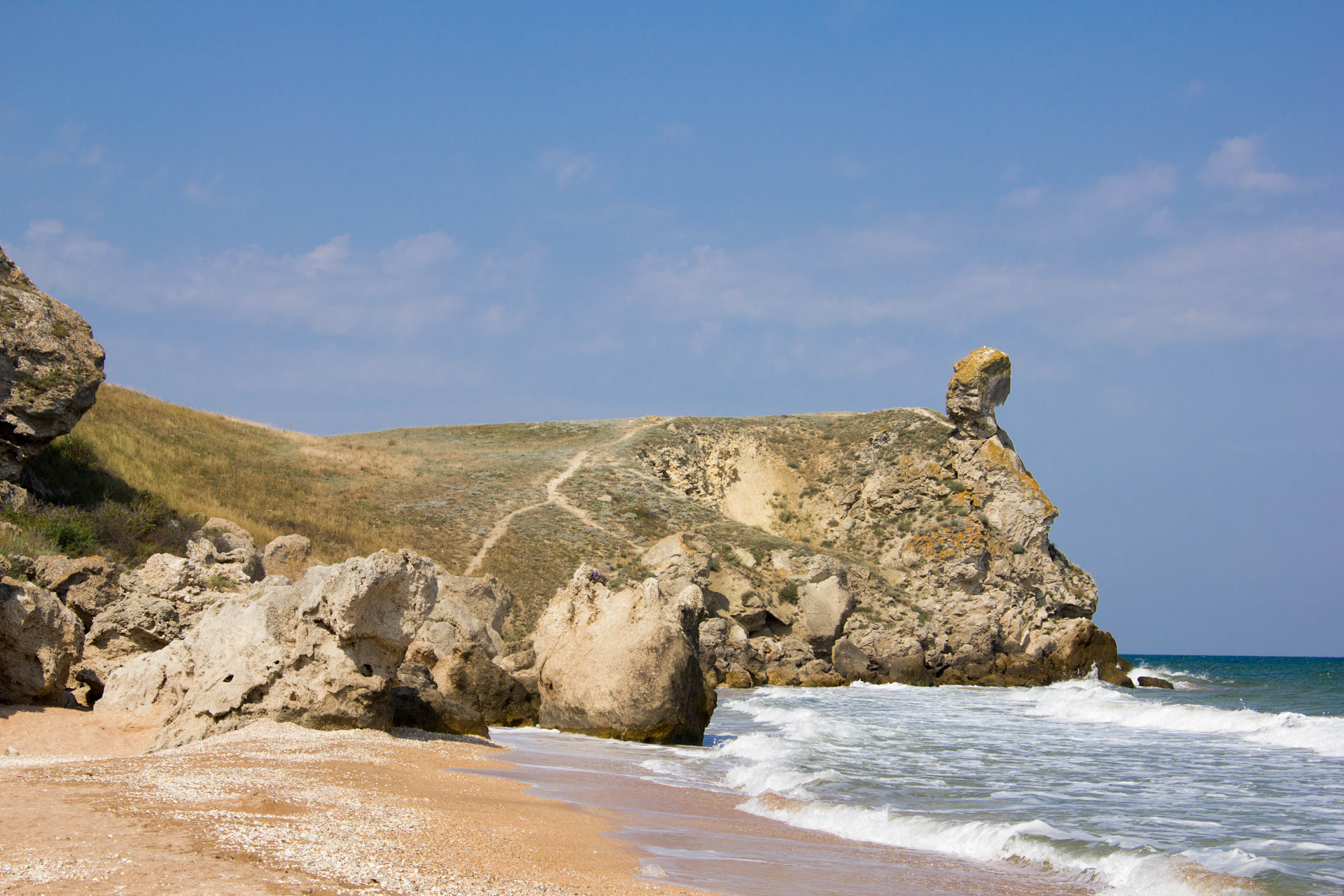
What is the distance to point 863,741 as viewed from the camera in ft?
51.5

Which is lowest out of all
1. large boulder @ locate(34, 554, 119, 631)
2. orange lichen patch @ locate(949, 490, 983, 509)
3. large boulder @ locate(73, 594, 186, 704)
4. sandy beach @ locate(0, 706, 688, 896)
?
sandy beach @ locate(0, 706, 688, 896)

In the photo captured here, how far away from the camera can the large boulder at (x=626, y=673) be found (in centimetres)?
1445

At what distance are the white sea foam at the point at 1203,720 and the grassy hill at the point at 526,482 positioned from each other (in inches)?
686

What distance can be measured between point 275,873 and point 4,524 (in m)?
14.3

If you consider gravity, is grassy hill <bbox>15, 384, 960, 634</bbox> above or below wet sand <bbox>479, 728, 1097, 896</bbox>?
above

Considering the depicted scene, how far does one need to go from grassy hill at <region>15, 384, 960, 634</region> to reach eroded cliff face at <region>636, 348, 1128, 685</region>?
26cm

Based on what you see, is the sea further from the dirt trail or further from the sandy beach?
the dirt trail

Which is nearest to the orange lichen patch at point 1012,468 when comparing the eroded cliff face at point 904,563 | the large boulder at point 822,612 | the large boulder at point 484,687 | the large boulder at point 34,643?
the eroded cliff face at point 904,563

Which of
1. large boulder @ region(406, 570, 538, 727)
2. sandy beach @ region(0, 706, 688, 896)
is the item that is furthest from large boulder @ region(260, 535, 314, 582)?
sandy beach @ region(0, 706, 688, 896)

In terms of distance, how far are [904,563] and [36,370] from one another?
35.1 m

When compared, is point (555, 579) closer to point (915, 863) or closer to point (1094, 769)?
point (1094, 769)

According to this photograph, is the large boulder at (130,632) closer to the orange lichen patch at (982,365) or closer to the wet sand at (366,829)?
the wet sand at (366,829)

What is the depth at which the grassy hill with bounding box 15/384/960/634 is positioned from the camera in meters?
33.5

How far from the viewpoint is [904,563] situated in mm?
42312
